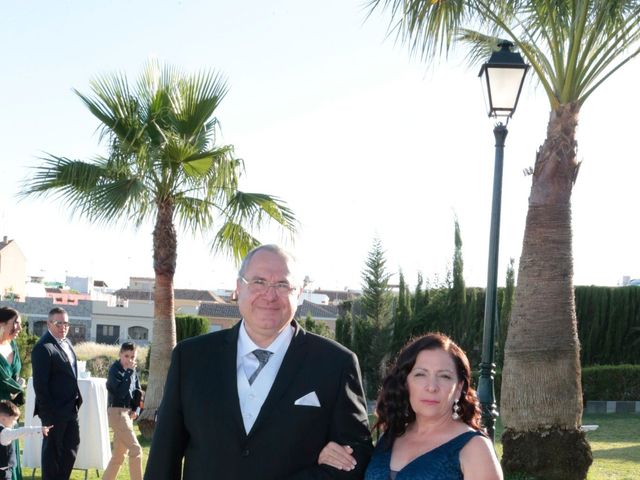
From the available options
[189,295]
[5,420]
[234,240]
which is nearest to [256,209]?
[234,240]

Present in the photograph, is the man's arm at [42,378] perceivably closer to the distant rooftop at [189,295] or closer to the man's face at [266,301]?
the man's face at [266,301]

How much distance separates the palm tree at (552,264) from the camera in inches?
359

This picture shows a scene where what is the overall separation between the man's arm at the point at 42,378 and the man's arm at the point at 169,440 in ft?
16.0

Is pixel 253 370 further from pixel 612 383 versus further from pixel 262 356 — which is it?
pixel 612 383

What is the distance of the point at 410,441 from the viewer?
350 cm

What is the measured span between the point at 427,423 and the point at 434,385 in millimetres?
166

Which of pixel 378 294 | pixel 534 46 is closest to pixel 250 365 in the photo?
pixel 534 46

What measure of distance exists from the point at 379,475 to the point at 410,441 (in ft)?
0.65

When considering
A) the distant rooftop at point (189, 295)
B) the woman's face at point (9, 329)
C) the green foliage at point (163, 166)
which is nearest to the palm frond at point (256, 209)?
the green foliage at point (163, 166)

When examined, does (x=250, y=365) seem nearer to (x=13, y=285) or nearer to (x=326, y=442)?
(x=326, y=442)

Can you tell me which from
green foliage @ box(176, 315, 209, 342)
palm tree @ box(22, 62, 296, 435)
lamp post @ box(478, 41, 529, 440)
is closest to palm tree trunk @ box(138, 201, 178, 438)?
palm tree @ box(22, 62, 296, 435)

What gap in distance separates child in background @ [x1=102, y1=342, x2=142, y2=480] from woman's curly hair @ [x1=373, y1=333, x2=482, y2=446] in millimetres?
6485

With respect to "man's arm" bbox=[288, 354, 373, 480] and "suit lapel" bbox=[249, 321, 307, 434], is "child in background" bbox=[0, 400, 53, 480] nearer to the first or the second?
"suit lapel" bbox=[249, 321, 307, 434]

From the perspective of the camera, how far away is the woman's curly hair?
3480mm
